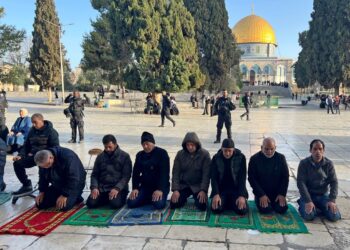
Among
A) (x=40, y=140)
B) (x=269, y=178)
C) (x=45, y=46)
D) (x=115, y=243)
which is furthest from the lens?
(x=45, y=46)

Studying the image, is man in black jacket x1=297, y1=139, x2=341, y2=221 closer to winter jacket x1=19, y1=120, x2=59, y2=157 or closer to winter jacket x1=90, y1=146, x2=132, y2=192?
winter jacket x1=90, y1=146, x2=132, y2=192

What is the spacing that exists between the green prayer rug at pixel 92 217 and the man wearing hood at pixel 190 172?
90 cm

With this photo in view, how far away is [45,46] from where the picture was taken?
34312mm

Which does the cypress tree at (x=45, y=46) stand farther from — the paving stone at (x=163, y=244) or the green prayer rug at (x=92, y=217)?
the paving stone at (x=163, y=244)

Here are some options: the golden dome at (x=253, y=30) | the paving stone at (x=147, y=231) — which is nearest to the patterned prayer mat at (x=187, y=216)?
the paving stone at (x=147, y=231)

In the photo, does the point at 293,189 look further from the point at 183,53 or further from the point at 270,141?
the point at 183,53

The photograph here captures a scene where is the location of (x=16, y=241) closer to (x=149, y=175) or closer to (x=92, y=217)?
(x=92, y=217)

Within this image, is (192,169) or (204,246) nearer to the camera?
(204,246)

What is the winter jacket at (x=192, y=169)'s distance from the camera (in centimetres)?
523

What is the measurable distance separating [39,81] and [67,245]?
3362cm

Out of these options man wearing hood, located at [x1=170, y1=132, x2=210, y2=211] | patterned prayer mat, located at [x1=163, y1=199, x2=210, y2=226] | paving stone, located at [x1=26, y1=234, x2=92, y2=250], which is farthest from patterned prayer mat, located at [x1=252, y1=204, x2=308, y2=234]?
paving stone, located at [x1=26, y1=234, x2=92, y2=250]

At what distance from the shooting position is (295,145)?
11.1m

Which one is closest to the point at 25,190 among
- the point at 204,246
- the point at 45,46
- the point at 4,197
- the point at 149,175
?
the point at 4,197

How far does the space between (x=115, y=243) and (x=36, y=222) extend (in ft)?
4.10
